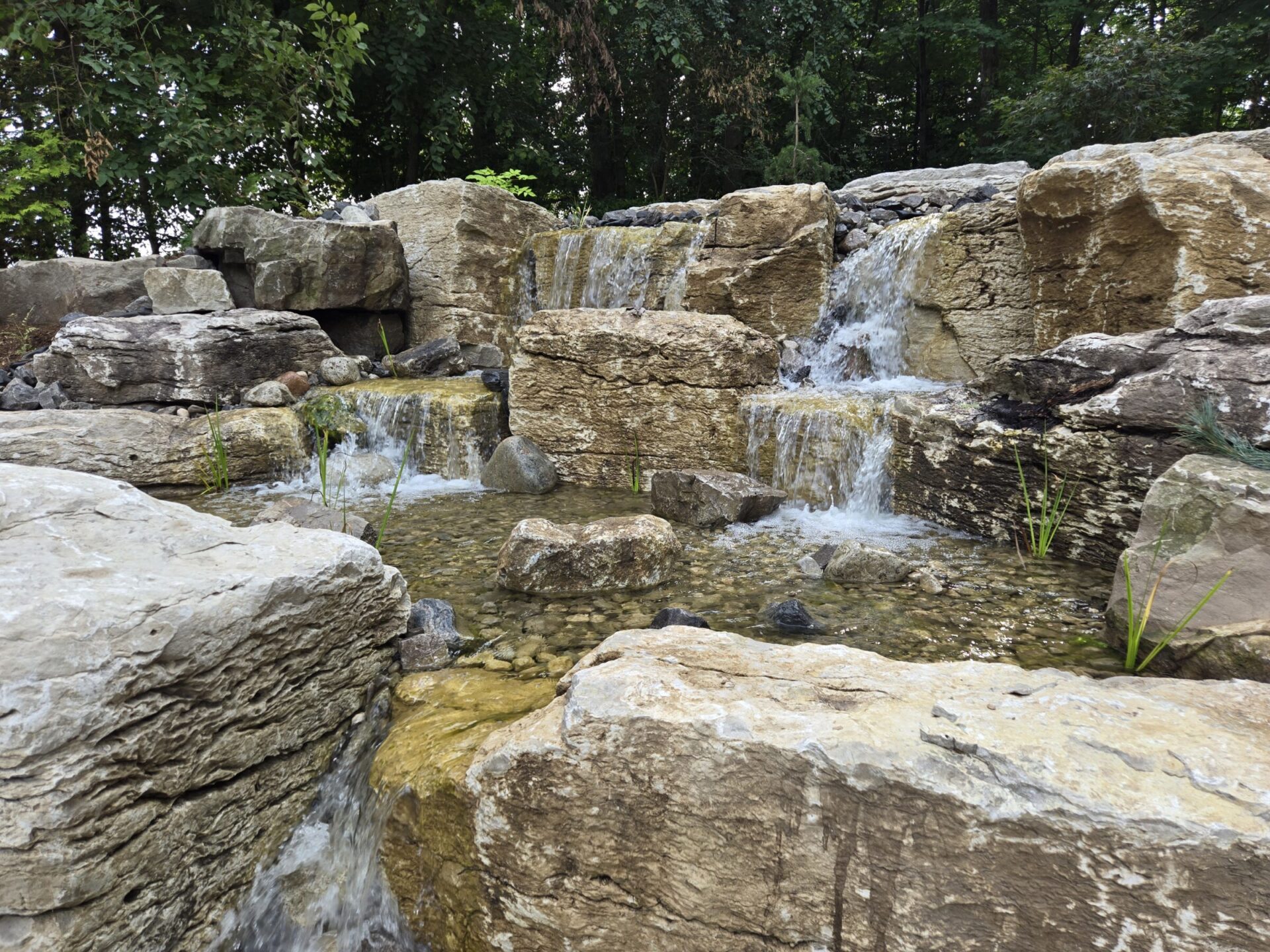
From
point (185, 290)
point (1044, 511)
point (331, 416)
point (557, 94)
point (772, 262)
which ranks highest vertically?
point (557, 94)

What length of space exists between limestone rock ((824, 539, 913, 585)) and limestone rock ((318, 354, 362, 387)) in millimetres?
5171

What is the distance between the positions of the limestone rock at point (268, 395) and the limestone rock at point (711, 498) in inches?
142

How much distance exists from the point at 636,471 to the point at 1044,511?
111 inches

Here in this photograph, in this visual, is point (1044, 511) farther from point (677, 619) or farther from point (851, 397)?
point (677, 619)

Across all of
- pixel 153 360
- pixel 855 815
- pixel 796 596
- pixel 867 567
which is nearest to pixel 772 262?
pixel 867 567

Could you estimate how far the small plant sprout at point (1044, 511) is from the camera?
142 inches

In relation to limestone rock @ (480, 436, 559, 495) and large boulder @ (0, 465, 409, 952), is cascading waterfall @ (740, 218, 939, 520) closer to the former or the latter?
limestone rock @ (480, 436, 559, 495)

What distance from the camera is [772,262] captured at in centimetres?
655

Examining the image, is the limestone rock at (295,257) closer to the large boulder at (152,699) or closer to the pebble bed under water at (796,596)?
the pebble bed under water at (796,596)

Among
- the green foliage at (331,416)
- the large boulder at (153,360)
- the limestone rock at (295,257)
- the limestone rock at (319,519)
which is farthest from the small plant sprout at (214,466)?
the limestone rock at (295,257)

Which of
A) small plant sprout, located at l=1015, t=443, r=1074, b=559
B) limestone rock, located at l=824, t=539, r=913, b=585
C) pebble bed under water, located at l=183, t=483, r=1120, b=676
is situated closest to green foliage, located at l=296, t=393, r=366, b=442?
pebble bed under water, located at l=183, t=483, r=1120, b=676

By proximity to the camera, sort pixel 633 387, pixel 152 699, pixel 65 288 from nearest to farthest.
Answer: pixel 152 699, pixel 633 387, pixel 65 288

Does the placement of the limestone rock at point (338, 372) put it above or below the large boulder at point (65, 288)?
below

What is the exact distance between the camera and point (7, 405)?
5.92 metres
